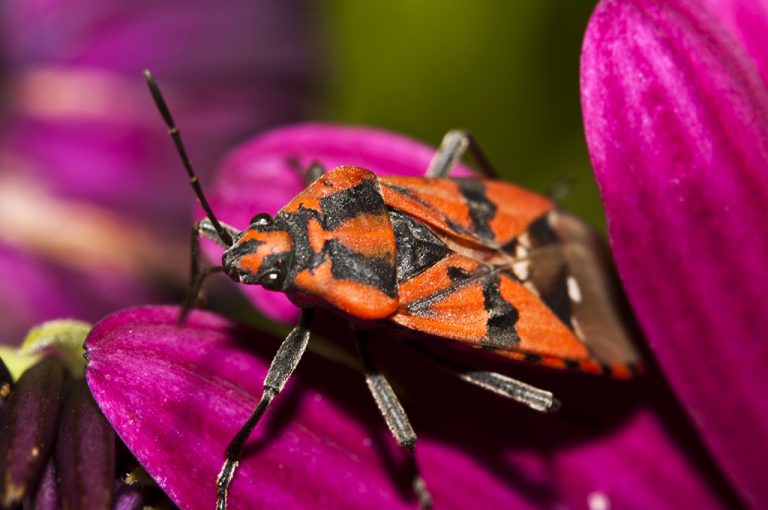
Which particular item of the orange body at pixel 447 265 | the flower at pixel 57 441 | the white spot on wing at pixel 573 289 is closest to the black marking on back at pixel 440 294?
the orange body at pixel 447 265

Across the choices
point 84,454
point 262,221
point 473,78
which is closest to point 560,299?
point 262,221

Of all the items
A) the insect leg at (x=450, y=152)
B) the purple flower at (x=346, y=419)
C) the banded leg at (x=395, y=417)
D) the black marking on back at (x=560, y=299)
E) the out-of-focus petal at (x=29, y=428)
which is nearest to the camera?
the out-of-focus petal at (x=29, y=428)

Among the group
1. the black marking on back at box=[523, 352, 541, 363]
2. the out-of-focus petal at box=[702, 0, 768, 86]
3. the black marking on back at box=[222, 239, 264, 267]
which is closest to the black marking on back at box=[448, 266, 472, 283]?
the black marking on back at box=[523, 352, 541, 363]

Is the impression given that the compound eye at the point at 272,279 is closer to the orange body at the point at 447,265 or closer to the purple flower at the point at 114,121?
the orange body at the point at 447,265

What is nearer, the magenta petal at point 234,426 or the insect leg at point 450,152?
the magenta petal at point 234,426

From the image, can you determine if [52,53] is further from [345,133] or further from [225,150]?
[345,133]

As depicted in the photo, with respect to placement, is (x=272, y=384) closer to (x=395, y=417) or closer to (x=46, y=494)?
(x=395, y=417)
